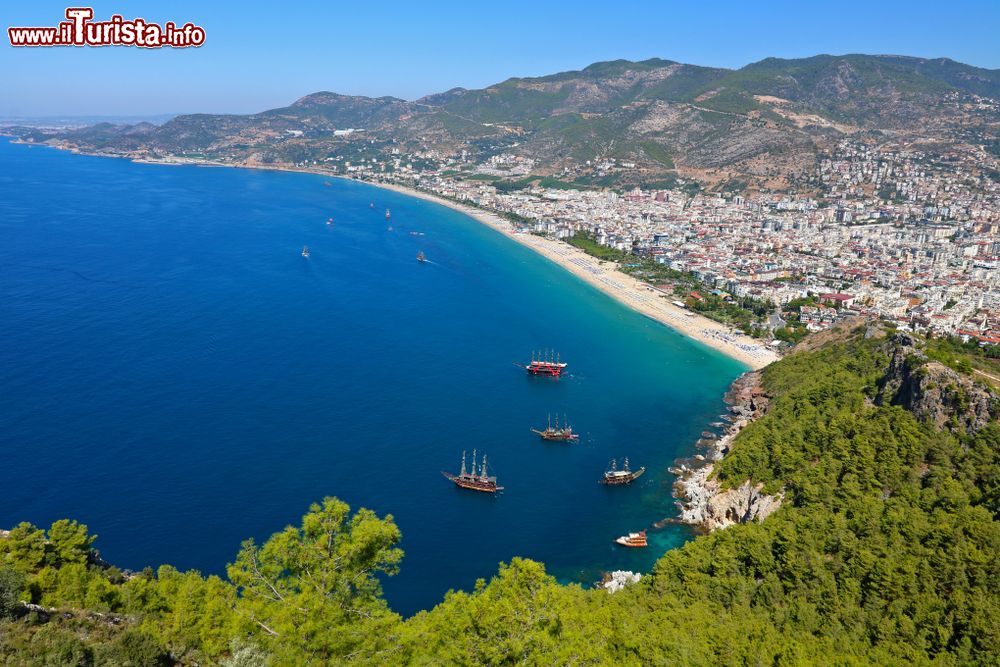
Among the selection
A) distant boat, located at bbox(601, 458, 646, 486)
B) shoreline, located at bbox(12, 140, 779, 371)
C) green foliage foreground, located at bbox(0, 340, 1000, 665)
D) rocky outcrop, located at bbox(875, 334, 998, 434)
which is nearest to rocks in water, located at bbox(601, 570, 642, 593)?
green foliage foreground, located at bbox(0, 340, 1000, 665)

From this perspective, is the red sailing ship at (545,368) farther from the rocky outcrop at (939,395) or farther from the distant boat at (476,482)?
the rocky outcrop at (939,395)

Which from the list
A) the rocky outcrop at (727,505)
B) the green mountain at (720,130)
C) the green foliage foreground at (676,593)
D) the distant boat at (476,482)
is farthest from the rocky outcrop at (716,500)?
the green mountain at (720,130)

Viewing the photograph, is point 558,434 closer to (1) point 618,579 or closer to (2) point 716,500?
(2) point 716,500

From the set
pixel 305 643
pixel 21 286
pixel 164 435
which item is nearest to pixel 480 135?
pixel 21 286

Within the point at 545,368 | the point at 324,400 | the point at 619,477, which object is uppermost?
the point at 545,368

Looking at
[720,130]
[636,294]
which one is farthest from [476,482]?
[720,130]

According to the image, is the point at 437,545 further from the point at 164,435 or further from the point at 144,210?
the point at 144,210
